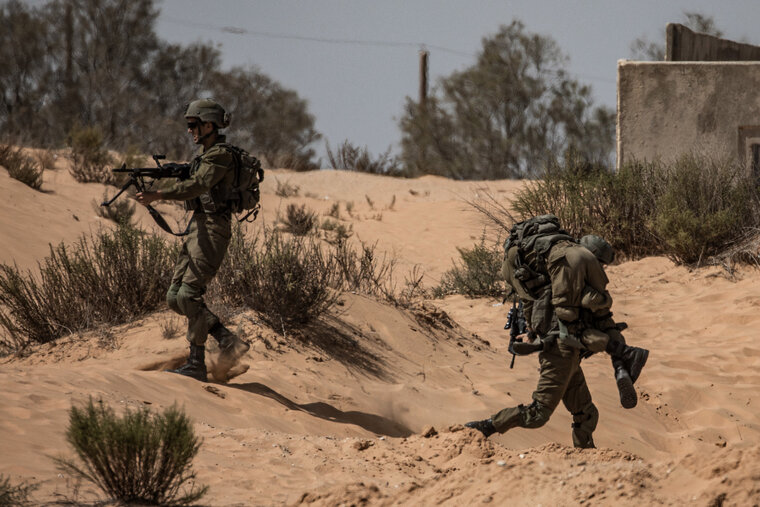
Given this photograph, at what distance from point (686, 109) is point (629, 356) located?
900cm

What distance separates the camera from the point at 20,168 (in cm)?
1472

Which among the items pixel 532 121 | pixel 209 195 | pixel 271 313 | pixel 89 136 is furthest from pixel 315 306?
pixel 532 121

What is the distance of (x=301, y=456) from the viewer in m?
5.59

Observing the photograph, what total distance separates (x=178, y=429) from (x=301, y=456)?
1427mm

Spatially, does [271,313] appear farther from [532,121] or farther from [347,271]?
[532,121]

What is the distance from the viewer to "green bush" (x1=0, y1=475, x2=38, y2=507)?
397 centimetres

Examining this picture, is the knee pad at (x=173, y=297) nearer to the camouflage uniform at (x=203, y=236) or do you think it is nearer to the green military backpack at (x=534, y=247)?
the camouflage uniform at (x=203, y=236)

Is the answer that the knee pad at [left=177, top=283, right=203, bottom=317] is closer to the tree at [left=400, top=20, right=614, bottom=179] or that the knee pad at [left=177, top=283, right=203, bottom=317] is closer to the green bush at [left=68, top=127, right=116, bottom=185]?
Answer: the green bush at [left=68, top=127, right=116, bottom=185]

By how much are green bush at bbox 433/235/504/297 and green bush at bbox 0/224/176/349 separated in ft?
15.7

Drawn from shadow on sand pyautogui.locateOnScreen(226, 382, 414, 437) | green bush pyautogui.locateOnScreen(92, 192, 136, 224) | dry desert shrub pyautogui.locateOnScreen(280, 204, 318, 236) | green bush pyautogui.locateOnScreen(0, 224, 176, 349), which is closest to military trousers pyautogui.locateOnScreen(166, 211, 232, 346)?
shadow on sand pyautogui.locateOnScreen(226, 382, 414, 437)

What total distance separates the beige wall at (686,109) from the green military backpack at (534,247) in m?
8.47

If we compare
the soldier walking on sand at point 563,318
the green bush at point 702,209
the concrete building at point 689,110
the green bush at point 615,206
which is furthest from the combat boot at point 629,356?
the concrete building at point 689,110

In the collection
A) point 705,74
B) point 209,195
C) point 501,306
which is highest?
point 705,74

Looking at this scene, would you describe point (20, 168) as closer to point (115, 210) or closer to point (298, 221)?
point (115, 210)
